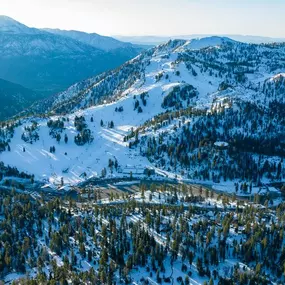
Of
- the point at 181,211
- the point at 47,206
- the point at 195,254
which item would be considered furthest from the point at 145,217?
the point at 47,206

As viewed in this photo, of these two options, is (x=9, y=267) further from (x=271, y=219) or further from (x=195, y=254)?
(x=271, y=219)

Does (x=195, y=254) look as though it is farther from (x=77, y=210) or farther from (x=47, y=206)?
(x=47, y=206)

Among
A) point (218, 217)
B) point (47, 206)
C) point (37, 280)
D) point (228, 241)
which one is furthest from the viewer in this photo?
point (47, 206)

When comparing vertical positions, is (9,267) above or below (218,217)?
below

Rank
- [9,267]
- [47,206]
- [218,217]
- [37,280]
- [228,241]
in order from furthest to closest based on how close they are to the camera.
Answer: [47,206]
[218,217]
[228,241]
[9,267]
[37,280]

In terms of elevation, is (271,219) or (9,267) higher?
(271,219)

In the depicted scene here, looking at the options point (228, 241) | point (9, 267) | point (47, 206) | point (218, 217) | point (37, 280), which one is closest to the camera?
point (37, 280)

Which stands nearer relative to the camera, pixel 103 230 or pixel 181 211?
pixel 103 230

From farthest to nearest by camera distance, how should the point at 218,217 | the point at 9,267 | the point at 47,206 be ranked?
the point at 47,206 → the point at 218,217 → the point at 9,267

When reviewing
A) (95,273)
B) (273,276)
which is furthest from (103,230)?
(273,276)
